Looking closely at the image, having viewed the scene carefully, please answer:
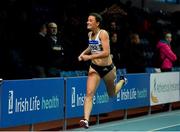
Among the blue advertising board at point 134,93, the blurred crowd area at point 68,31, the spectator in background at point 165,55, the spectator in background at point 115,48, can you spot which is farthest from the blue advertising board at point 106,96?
the spectator in background at point 165,55

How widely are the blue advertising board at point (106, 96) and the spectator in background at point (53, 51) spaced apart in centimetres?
118

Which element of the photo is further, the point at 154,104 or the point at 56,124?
the point at 154,104

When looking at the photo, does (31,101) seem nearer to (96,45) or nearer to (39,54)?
(96,45)

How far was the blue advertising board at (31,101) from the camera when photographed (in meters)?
9.34

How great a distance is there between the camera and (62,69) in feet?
43.3

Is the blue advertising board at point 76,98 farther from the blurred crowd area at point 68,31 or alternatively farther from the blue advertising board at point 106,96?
the blurred crowd area at point 68,31

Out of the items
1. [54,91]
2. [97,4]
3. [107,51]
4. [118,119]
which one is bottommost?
[118,119]

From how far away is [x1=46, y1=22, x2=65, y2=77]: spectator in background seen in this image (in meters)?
11.9

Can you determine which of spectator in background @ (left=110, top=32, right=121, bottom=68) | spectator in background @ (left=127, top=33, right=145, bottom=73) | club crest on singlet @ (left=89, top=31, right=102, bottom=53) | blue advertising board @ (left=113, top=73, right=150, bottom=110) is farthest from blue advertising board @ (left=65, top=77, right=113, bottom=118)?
spectator in background @ (left=127, top=33, right=145, bottom=73)

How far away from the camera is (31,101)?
9.87 metres

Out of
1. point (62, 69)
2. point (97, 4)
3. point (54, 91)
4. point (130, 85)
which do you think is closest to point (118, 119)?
point (130, 85)

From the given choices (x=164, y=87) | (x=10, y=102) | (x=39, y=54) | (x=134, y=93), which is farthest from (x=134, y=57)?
(x=10, y=102)

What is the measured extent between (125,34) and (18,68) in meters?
5.60

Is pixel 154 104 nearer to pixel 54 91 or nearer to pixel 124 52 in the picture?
pixel 124 52
